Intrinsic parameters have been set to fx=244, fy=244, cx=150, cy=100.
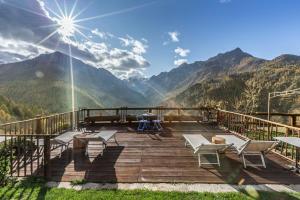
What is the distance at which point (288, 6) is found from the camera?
15.3 metres

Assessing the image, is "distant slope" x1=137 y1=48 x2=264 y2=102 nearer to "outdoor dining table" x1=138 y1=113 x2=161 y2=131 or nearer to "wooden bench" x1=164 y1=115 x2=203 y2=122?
"wooden bench" x1=164 y1=115 x2=203 y2=122

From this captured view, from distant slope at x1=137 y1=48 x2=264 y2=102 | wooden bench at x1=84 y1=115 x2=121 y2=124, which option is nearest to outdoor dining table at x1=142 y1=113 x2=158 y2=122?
wooden bench at x1=84 y1=115 x2=121 y2=124

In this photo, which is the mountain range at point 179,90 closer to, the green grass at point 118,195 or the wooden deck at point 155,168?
the wooden deck at point 155,168

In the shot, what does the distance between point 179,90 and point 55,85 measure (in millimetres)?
68298

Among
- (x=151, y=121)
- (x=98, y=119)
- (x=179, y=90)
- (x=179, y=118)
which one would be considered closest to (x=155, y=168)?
(x=151, y=121)

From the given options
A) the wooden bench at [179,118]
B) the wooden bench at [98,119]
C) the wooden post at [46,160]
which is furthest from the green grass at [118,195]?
the wooden bench at [179,118]

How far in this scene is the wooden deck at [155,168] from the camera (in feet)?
15.4

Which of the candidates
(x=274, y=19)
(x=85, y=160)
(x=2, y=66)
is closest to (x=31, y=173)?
(x=85, y=160)

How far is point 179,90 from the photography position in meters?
125

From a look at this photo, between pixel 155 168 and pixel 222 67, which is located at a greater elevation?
pixel 222 67

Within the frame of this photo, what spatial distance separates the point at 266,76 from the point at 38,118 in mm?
46841

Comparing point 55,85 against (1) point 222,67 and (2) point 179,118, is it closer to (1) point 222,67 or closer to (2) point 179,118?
(2) point 179,118

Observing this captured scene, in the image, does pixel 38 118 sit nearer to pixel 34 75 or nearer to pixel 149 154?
pixel 149 154

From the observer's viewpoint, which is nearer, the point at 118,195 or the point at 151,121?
the point at 118,195
